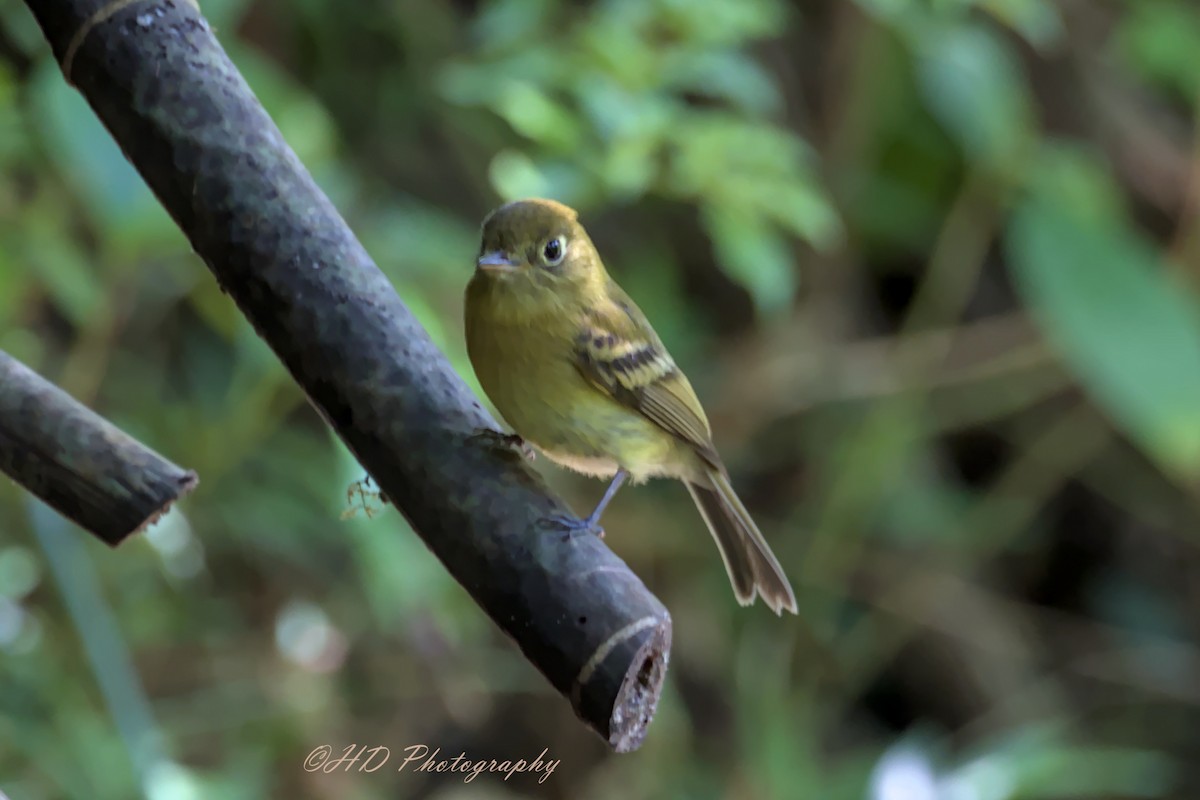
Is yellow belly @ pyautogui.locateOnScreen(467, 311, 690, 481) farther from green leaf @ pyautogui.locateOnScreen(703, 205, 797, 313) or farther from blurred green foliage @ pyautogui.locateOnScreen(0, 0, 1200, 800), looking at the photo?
green leaf @ pyautogui.locateOnScreen(703, 205, 797, 313)

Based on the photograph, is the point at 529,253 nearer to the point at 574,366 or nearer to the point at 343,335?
the point at 574,366

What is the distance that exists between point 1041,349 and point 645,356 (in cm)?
198

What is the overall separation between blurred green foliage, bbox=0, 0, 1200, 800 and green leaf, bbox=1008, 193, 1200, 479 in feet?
0.04

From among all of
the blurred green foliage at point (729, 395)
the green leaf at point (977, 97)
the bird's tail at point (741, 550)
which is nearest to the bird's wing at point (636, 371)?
the bird's tail at point (741, 550)

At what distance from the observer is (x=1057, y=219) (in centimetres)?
321

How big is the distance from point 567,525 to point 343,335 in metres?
0.22

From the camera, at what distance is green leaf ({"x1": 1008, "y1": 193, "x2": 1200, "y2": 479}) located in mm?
2955

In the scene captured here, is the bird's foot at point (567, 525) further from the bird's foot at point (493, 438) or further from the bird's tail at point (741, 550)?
the bird's tail at point (741, 550)

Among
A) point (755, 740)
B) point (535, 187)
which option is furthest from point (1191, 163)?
point (535, 187)

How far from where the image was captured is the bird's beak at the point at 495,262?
1.56 m

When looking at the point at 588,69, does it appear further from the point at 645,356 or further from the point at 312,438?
the point at 312,438

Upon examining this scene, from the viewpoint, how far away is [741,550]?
180 cm

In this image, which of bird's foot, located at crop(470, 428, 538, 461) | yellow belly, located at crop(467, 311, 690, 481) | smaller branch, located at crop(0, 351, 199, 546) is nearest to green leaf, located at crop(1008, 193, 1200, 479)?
yellow belly, located at crop(467, 311, 690, 481)

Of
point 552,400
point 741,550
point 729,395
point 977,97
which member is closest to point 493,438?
point 552,400
